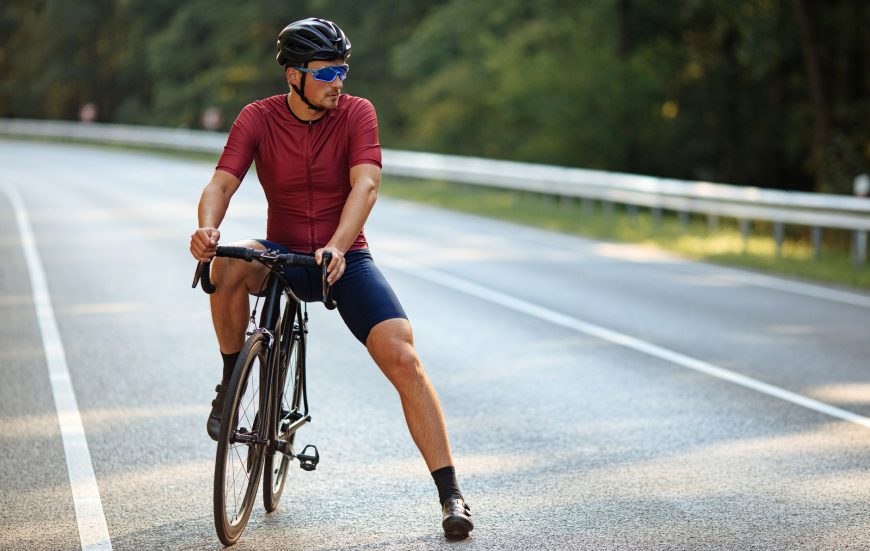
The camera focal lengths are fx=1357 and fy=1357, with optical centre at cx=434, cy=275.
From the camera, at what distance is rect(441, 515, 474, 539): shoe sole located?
5.30 meters

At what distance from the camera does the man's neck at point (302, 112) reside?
5.45 metres

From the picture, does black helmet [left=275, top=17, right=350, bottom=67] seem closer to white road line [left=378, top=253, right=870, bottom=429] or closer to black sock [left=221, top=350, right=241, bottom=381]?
black sock [left=221, top=350, right=241, bottom=381]

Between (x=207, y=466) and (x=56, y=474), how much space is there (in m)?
0.71

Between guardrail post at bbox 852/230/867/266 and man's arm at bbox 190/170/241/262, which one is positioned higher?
man's arm at bbox 190/170/241/262

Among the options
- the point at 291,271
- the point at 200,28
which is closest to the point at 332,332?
the point at 291,271

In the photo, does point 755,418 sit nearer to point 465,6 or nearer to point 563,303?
point 563,303

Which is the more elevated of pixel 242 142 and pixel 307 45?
pixel 307 45

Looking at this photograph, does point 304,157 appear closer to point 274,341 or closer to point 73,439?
point 274,341

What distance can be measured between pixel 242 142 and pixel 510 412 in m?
3.17

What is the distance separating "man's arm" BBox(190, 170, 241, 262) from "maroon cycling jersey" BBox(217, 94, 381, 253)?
5 cm

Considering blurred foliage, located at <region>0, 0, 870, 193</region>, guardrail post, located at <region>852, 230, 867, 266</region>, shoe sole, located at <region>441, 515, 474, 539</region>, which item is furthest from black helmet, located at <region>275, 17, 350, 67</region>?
blurred foliage, located at <region>0, 0, 870, 193</region>

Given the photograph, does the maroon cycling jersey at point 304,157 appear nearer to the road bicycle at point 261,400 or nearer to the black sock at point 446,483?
the road bicycle at point 261,400

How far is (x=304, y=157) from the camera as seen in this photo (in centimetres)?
545

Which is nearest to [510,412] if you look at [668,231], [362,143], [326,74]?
[362,143]
